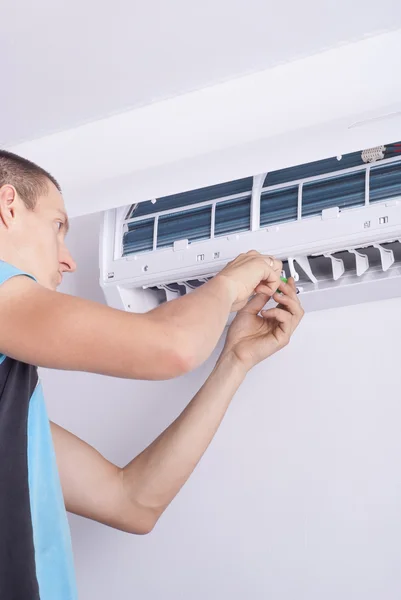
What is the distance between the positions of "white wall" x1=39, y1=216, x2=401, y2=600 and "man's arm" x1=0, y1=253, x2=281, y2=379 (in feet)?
1.75

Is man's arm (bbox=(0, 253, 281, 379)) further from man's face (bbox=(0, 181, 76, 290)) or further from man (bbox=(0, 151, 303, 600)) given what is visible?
man's face (bbox=(0, 181, 76, 290))

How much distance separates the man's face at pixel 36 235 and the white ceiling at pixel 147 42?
15.4 inches

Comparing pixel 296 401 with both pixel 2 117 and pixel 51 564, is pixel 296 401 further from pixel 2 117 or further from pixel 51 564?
pixel 2 117

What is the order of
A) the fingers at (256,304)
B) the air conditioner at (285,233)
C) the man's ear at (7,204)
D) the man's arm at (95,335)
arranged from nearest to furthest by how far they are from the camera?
the man's arm at (95,335)
the man's ear at (7,204)
the air conditioner at (285,233)
the fingers at (256,304)

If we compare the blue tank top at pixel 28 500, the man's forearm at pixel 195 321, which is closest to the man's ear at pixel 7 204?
the blue tank top at pixel 28 500

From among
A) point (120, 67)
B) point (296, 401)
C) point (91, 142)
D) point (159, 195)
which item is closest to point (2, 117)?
point (91, 142)

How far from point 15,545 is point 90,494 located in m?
0.30

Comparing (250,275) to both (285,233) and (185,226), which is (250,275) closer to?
(285,233)

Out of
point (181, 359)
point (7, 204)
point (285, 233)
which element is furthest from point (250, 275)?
point (7, 204)

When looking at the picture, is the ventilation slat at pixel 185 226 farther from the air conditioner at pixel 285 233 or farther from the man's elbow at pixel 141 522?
the man's elbow at pixel 141 522

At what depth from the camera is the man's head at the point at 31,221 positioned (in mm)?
1163

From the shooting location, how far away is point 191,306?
3.44 feet

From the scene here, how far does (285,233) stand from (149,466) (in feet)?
1.70

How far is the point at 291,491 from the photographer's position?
146cm
